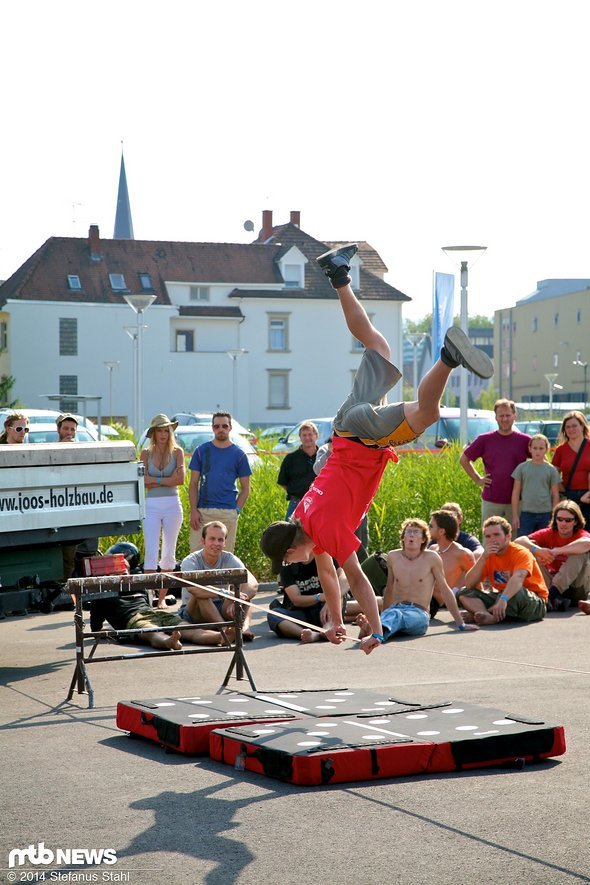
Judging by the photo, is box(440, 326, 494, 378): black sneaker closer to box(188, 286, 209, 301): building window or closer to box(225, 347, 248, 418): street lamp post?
box(225, 347, 248, 418): street lamp post

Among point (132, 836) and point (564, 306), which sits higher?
point (564, 306)

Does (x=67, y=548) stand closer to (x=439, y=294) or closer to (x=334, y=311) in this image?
(x=439, y=294)

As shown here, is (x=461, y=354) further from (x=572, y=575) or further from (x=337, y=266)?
(x=572, y=575)

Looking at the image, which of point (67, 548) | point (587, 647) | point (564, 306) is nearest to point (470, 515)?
point (587, 647)

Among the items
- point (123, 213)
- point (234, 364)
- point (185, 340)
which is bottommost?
point (234, 364)

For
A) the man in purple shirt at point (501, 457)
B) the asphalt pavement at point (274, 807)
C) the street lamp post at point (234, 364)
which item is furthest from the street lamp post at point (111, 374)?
the asphalt pavement at point (274, 807)

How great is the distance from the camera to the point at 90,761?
23.6 ft

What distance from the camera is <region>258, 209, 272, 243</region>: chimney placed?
232 ft

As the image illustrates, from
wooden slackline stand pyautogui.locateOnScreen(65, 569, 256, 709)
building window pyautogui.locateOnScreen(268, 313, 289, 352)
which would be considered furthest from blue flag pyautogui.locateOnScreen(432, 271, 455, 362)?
building window pyautogui.locateOnScreen(268, 313, 289, 352)

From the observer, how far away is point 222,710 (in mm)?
7910

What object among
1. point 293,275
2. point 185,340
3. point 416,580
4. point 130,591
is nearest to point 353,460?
point 130,591

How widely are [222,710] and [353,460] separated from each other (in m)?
1.80

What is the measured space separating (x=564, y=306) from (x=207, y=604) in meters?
93.5

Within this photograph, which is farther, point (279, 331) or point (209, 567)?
point (279, 331)
